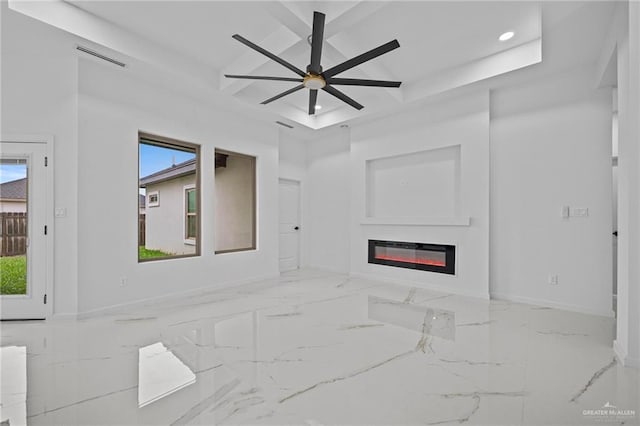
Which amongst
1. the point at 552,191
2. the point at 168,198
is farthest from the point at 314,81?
the point at 168,198

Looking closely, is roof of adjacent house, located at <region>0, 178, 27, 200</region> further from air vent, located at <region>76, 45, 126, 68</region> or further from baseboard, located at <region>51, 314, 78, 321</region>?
air vent, located at <region>76, 45, 126, 68</region>

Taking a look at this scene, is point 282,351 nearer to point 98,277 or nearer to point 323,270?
point 98,277

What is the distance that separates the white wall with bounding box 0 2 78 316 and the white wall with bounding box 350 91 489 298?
167 inches

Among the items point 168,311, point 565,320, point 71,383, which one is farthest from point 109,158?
point 565,320

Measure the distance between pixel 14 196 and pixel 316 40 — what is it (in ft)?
12.1

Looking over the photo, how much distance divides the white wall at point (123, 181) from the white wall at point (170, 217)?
0.77m

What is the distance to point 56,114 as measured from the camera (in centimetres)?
337

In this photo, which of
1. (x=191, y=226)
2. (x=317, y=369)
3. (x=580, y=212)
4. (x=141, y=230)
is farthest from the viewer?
(x=191, y=226)

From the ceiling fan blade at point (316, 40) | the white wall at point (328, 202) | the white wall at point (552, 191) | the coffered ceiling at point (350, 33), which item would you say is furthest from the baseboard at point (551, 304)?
the ceiling fan blade at point (316, 40)

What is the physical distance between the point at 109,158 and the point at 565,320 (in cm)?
570

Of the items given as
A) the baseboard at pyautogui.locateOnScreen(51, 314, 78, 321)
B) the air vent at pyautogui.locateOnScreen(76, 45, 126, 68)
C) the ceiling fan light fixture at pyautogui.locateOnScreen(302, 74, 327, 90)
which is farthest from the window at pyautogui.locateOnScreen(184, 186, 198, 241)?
the ceiling fan light fixture at pyautogui.locateOnScreen(302, 74, 327, 90)

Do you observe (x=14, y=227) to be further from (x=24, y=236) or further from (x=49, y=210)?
(x=49, y=210)

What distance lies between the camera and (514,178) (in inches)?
166

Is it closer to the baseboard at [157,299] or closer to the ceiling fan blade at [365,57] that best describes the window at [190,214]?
the baseboard at [157,299]
